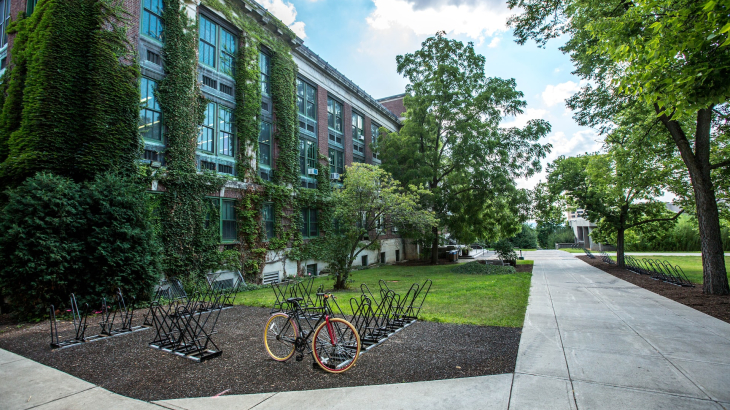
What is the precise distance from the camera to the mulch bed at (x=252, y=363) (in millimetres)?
4781

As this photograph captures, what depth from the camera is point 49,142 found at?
10.8 meters

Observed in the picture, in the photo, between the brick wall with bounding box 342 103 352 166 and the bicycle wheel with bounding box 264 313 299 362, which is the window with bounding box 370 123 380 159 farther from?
the bicycle wheel with bounding box 264 313 299 362

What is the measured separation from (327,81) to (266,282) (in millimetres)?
14212

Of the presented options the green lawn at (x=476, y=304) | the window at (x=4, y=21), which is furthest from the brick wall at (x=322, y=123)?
the window at (x=4, y=21)

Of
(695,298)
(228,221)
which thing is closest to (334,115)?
(228,221)

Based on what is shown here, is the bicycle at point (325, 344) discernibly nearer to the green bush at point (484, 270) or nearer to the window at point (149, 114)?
the window at point (149, 114)

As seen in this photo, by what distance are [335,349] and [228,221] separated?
12.5 meters

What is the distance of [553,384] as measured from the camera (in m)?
4.51

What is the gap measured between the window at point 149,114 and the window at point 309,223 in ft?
30.1

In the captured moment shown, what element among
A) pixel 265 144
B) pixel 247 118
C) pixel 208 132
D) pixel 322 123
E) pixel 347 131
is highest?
pixel 347 131

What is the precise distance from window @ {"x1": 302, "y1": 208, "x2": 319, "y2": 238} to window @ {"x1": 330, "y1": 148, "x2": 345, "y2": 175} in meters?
3.76

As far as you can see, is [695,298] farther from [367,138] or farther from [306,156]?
[367,138]

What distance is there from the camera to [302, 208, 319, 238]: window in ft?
70.0

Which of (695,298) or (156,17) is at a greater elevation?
(156,17)
